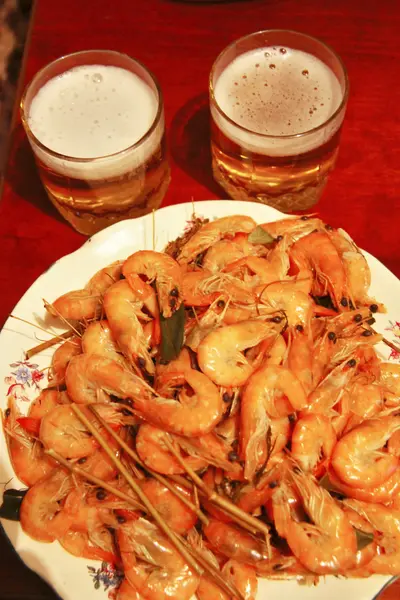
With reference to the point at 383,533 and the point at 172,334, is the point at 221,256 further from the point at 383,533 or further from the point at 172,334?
the point at 383,533

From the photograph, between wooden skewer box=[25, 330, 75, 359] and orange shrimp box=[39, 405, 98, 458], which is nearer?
orange shrimp box=[39, 405, 98, 458]

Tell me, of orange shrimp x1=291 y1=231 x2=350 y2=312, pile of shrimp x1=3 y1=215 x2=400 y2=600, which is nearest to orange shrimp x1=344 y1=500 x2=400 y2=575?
pile of shrimp x1=3 y1=215 x2=400 y2=600

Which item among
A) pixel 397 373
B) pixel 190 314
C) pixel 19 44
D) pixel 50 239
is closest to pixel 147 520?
pixel 190 314

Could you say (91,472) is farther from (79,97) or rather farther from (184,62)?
(184,62)

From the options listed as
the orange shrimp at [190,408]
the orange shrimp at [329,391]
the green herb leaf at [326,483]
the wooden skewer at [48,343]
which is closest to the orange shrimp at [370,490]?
the green herb leaf at [326,483]

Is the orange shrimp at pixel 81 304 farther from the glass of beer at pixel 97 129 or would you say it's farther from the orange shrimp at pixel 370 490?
the orange shrimp at pixel 370 490

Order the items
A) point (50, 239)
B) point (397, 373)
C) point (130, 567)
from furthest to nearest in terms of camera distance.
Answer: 1. point (50, 239)
2. point (397, 373)
3. point (130, 567)

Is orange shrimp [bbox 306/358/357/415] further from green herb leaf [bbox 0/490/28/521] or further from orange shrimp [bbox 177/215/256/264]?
green herb leaf [bbox 0/490/28/521]

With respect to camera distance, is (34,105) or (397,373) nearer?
(397,373)
